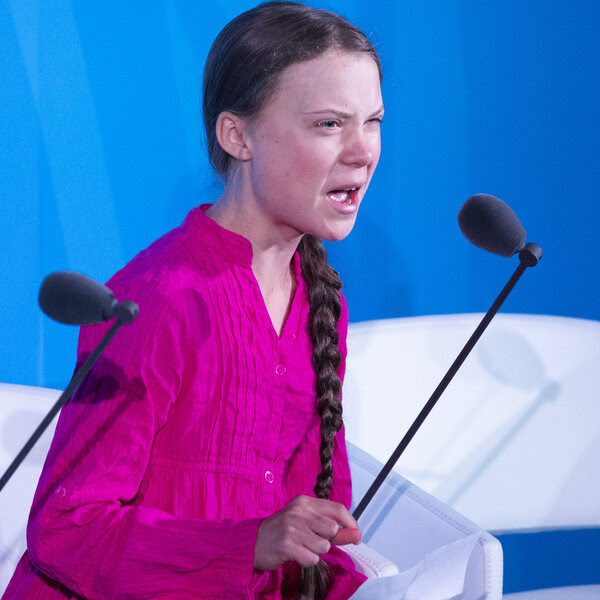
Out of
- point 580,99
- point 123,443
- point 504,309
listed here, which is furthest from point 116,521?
point 580,99

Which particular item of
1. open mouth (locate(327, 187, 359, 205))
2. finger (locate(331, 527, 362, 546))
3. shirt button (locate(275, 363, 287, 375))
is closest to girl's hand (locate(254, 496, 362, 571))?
finger (locate(331, 527, 362, 546))

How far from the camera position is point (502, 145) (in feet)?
6.64

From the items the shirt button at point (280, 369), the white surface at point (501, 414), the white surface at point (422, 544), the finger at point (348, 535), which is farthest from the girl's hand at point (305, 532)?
the white surface at point (501, 414)

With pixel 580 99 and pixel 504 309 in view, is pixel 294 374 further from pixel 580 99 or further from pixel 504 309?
pixel 580 99

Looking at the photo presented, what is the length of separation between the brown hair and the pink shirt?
0.06 ft

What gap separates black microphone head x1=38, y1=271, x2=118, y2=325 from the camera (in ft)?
2.54

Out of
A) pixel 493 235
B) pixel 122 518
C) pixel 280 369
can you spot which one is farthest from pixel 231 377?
pixel 493 235

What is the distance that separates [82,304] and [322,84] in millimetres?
414

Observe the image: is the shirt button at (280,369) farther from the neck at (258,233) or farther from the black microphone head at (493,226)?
the black microphone head at (493,226)

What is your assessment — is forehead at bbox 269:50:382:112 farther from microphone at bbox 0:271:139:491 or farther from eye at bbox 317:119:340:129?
microphone at bbox 0:271:139:491

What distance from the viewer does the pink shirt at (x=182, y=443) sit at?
98cm

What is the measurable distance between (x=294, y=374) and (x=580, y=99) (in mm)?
1157

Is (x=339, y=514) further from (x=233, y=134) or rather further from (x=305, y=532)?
(x=233, y=134)

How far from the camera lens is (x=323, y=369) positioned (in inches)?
47.4
